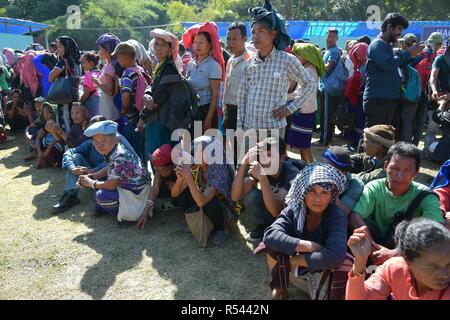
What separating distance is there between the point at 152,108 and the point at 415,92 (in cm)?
340

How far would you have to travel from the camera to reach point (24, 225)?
4.02 meters

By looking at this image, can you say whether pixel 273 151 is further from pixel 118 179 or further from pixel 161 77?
pixel 118 179

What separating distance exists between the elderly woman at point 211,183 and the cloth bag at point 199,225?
0.15 feet

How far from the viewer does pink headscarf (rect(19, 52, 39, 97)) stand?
280 inches

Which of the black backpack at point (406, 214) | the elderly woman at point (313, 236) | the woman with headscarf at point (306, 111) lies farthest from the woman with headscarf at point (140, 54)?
the black backpack at point (406, 214)

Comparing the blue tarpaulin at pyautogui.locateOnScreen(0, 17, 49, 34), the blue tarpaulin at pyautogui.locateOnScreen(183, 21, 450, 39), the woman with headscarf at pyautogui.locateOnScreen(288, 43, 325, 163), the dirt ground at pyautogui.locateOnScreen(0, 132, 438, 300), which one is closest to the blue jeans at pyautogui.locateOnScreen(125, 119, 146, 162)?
the dirt ground at pyautogui.locateOnScreen(0, 132, 438, 300)

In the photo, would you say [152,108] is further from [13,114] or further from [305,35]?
[305,35]

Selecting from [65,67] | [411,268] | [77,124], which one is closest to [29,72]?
[65,67]

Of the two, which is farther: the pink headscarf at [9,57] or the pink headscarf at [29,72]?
the pink headscarf at [9,57]

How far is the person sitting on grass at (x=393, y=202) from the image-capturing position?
2461 millimetres

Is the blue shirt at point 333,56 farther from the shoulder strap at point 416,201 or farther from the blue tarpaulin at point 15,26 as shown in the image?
the blue tarpaulin at point 15,26

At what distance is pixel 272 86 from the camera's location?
346 centimetres

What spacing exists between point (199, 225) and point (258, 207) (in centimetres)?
58

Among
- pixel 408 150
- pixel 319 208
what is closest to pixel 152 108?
pixel 319 208
